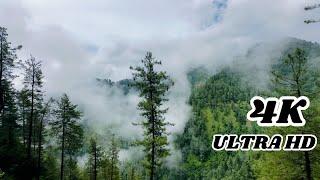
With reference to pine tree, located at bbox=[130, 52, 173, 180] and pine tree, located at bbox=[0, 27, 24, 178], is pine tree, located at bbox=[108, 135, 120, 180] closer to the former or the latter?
pine tree, located at bbox=[0, 27, 24, 178]

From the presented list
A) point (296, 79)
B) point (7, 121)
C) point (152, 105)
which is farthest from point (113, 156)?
point (296, 79)

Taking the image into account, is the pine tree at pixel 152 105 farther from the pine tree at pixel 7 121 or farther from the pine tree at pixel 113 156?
the pine tree at pixel 113 156

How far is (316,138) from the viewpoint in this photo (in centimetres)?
3238

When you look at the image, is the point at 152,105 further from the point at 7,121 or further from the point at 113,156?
the point at 113,156

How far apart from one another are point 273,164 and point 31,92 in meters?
26.7

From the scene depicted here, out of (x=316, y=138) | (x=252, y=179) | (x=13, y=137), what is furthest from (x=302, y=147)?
(x=252, y=179)

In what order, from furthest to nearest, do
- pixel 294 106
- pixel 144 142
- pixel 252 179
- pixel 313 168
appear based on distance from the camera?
pixel 252 179 < pixel 144 142 < pixel 313 168 < pixel 294 106

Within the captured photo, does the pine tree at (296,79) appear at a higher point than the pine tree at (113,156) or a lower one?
higher

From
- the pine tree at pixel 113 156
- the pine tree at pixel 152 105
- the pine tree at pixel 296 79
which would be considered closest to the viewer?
the pine tree at pixel 296 79

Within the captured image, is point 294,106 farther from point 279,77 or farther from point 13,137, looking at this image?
point 13,137

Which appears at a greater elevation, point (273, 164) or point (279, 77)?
point (279, 77)

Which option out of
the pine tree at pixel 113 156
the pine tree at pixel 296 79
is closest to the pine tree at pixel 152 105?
the pine tree at pixel 296 79

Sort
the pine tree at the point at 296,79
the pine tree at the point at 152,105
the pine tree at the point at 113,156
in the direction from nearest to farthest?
the pine tree at the point at 296,79
the pine tree at the point at 152,105
the pine tree at the point at 113,156

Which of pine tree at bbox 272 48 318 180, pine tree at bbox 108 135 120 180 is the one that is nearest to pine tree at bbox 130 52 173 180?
pine tree at bbox 272 48 318 180
